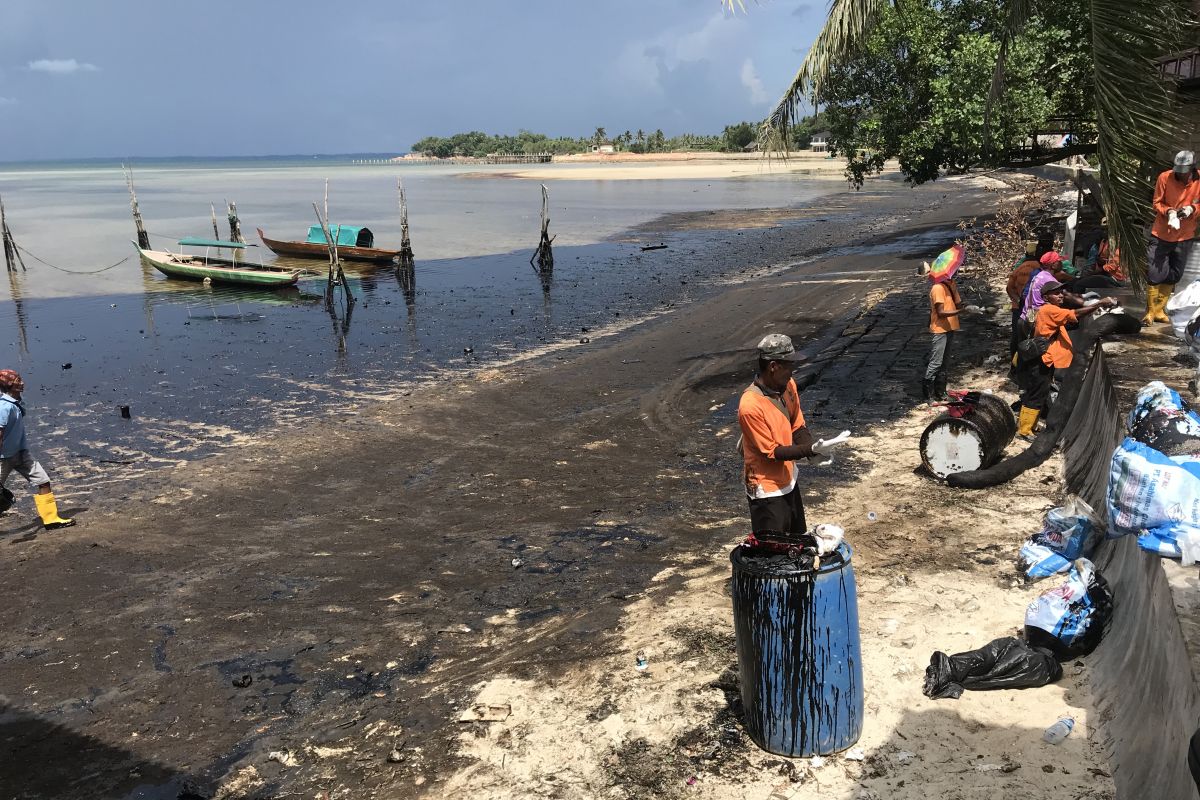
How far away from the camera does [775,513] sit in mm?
5324

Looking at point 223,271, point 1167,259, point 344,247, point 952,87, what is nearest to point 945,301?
point 1167,259

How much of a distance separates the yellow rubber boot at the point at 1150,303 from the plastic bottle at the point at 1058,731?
315 inches

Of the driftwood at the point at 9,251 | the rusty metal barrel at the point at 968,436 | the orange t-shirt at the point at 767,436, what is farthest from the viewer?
the driftwood at the point at 9,251

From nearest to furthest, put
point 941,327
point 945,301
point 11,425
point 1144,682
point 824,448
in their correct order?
point 1144,682, point 824,448, point 11,425, point 945,301, point 941,327

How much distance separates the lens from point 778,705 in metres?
4.42

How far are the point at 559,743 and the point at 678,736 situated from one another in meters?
0.67

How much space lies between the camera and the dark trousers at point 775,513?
209 inches

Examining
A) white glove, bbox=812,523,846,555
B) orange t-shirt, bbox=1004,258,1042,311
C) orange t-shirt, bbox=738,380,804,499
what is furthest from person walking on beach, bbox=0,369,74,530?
orange t-shirt, bbox=1004,258,1042,311

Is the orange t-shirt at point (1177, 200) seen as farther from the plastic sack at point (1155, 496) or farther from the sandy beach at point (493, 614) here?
the plastic sack at point (1155, 496)

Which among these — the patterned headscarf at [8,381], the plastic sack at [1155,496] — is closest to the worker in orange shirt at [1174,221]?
the plastic sack at [1155,496]

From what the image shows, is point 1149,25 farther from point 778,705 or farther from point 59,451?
point 59,451

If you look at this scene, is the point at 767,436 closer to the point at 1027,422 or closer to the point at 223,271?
the point at 1027,422

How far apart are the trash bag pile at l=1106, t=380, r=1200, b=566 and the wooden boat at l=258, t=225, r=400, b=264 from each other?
31.0m

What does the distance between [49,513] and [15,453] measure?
764mm
